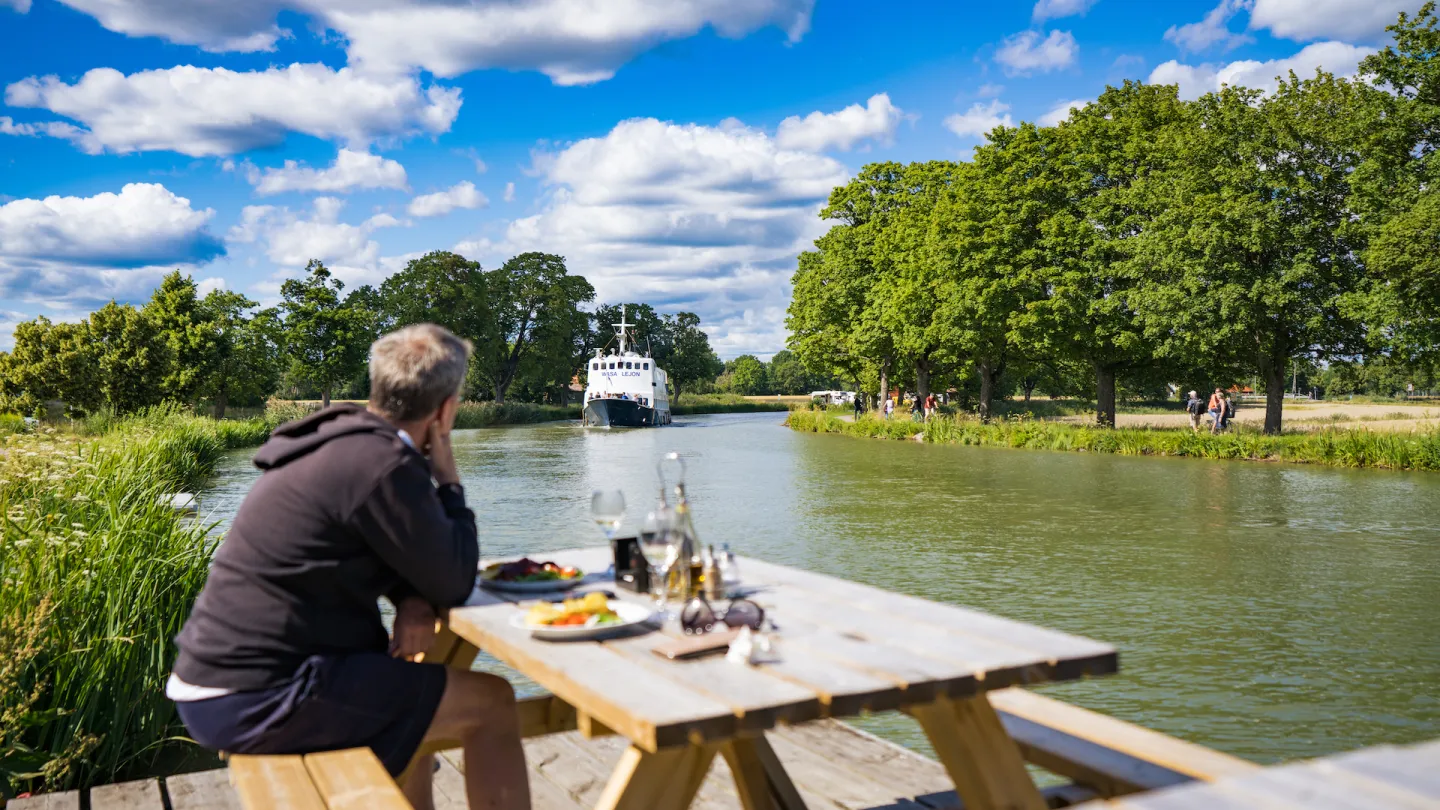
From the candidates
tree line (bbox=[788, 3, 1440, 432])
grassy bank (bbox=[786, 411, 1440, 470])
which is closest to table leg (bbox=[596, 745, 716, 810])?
grassy bank (bbox=[786, 411, 1440, 470])

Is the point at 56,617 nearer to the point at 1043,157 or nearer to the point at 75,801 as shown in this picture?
the point at 75,801

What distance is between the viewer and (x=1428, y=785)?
1227 millimetres

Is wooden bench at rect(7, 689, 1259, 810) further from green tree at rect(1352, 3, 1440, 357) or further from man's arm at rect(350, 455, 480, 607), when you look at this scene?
green tree at rect(1352, 3, 1440, 357)

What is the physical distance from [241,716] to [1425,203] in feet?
80.0

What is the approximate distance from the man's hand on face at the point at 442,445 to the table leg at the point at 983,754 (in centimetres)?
141

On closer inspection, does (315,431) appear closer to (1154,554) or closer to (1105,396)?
(1154,554)

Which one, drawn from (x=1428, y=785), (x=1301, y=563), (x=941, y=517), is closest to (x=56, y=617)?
(x=1428, y=785)

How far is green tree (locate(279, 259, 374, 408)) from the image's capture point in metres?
54.9

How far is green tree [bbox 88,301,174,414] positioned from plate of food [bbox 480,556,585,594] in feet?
117

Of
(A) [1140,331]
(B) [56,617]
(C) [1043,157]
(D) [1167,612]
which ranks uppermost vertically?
(C) [1043,157]

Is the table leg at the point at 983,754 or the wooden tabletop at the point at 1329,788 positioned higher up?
the wooden tabletop at the point at 1329,788

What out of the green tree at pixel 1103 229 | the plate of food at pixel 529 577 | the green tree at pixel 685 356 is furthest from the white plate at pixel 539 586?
the green tree at pixel 685 356

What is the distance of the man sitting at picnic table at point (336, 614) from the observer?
2572mm

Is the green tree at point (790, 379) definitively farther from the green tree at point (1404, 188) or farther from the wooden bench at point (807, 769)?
the wooden bench at point (807, 769)
